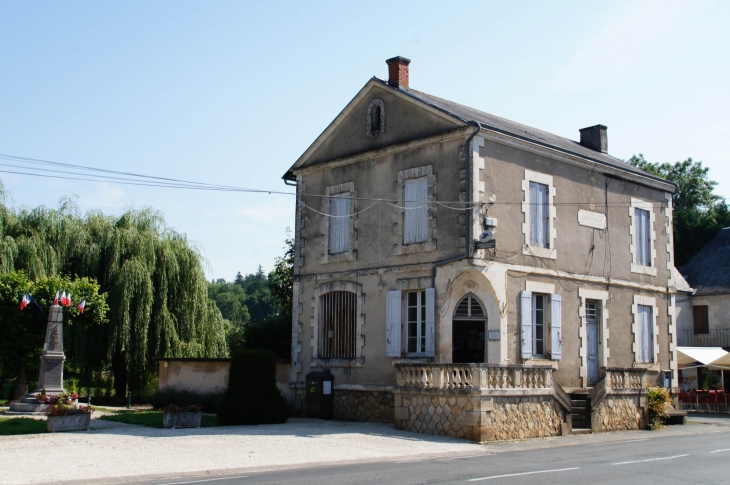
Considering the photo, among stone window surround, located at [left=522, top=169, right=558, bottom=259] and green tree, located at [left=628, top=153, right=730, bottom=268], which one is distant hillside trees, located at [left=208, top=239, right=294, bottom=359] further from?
green tree, located at [left=628, top=153, right=730, bottom=268]

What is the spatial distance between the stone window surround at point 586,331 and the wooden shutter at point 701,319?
16.3m

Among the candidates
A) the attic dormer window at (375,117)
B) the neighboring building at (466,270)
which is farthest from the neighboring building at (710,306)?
the attic dormer window at (375,117)

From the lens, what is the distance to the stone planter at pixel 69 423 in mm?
16016

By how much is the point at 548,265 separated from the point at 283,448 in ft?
29.2

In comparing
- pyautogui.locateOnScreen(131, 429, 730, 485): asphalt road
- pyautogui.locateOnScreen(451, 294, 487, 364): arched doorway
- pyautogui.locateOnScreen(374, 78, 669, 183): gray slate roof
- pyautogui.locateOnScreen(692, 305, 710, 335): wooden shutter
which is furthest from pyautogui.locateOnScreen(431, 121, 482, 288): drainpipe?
pyautogui.locateOnScreen(692, 305, 710, 335): wooden shutter

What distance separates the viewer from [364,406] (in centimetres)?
1962

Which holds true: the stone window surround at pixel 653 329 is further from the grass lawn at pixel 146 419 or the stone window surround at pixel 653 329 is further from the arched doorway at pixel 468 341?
the grass lawn at pixel 146 419

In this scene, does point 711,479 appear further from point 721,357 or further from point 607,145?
point 721,357

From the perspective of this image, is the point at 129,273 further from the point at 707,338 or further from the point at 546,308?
the point at 707,338

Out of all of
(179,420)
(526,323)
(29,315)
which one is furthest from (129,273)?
(526,323)

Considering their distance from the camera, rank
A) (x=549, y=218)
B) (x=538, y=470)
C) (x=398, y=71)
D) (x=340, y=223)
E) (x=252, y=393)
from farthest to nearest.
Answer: (x=340, y=223), (x=398, y=71), (x=549, y=218), (x=252, y=393), (x=538, y=470)

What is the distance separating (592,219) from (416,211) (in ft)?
16.8

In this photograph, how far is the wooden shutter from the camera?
34.6m

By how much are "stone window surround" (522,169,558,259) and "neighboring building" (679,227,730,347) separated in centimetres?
1816
